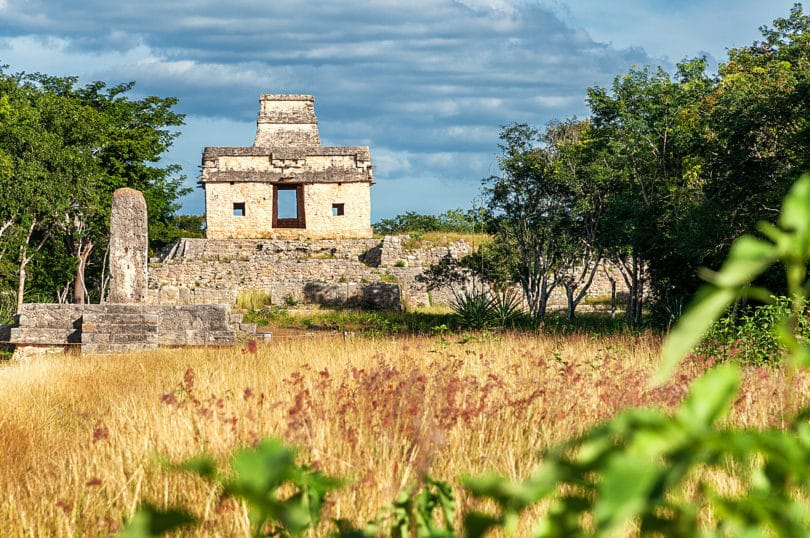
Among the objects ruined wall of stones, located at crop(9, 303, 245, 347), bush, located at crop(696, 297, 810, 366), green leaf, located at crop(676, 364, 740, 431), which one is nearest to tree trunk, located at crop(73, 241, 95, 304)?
ruined wall of stones, located at crop(9, 303, 245, 347)

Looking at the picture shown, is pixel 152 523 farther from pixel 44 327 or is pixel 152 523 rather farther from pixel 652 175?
pixel 652 175

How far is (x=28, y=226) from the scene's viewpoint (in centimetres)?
2311

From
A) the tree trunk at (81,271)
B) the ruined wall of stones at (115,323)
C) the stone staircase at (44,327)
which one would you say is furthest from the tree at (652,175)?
the tree trunk at (81,271)

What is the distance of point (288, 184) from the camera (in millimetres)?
31656

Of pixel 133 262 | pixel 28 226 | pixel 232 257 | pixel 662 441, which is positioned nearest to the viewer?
pixel 662 441

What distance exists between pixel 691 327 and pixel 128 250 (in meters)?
14.2

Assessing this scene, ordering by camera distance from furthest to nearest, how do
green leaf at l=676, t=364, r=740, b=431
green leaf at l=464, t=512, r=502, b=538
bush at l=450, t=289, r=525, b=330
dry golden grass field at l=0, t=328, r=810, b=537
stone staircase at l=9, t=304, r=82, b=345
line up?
bush at l=450, t=289, r=525, b=330 < stone staircase at l=9, t=304, r=82, b=345 < dry golden grass field at l=0, t=328, r=810, b=537 < green leaf at l=464, t=512, r=502, b=538 < green leaf at l=676, t=364, r=740, b=431

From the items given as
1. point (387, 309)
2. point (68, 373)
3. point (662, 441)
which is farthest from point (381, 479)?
point (387, 309)

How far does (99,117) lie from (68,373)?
68.2ft

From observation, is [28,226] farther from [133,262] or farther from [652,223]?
[652,223]

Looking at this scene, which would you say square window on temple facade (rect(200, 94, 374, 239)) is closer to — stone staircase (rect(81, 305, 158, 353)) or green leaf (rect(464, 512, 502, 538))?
stone staircase (rect(81, 305, 158, 353))

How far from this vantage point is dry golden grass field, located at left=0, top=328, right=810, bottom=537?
3.65 meters

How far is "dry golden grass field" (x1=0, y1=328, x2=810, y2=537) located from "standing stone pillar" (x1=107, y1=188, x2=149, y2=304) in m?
6.09

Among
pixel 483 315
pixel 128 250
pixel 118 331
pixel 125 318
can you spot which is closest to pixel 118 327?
pixel 118 331
